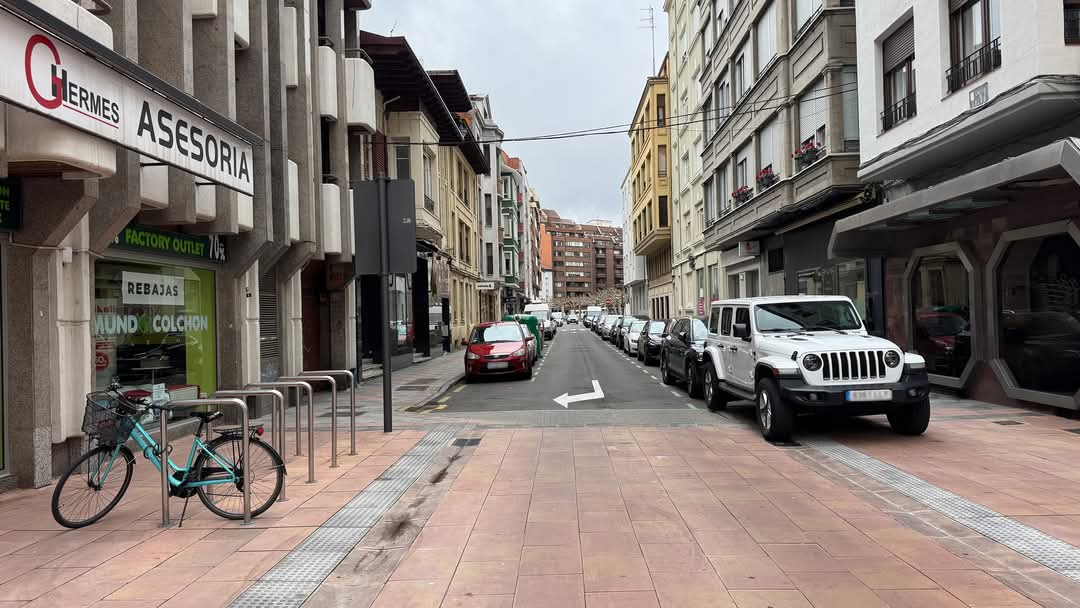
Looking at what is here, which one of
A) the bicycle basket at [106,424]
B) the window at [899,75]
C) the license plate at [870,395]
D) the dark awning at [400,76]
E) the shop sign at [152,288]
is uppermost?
the dark awning at [400,76]

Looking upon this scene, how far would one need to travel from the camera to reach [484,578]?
14.7 feet

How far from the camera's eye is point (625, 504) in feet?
20.2

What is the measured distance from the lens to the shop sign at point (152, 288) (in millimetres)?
9062

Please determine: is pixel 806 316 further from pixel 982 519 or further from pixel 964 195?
pixel 982 519

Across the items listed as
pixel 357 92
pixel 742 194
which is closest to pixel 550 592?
pixel 357 92

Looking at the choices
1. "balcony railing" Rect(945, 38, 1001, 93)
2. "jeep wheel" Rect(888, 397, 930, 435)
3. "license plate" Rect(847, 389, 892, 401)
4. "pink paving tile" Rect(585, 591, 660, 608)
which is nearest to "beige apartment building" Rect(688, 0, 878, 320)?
"balcony railing" Rect(945, 38, 1001, 93)

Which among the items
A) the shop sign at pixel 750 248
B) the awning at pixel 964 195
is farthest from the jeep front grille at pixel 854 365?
the shop sign at pixel 750 248

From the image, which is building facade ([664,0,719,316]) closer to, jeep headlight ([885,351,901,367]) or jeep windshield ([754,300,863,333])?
jeep windshield ([754,300,863,333])

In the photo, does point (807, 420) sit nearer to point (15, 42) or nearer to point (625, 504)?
point (625, 504)

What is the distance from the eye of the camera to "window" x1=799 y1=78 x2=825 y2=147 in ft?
59.1

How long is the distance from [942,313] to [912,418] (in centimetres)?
566

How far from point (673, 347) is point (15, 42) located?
13.3 meters

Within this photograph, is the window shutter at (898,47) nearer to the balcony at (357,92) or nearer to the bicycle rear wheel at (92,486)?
the balcony at (357,92)

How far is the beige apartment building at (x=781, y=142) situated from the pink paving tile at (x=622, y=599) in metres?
14.5
